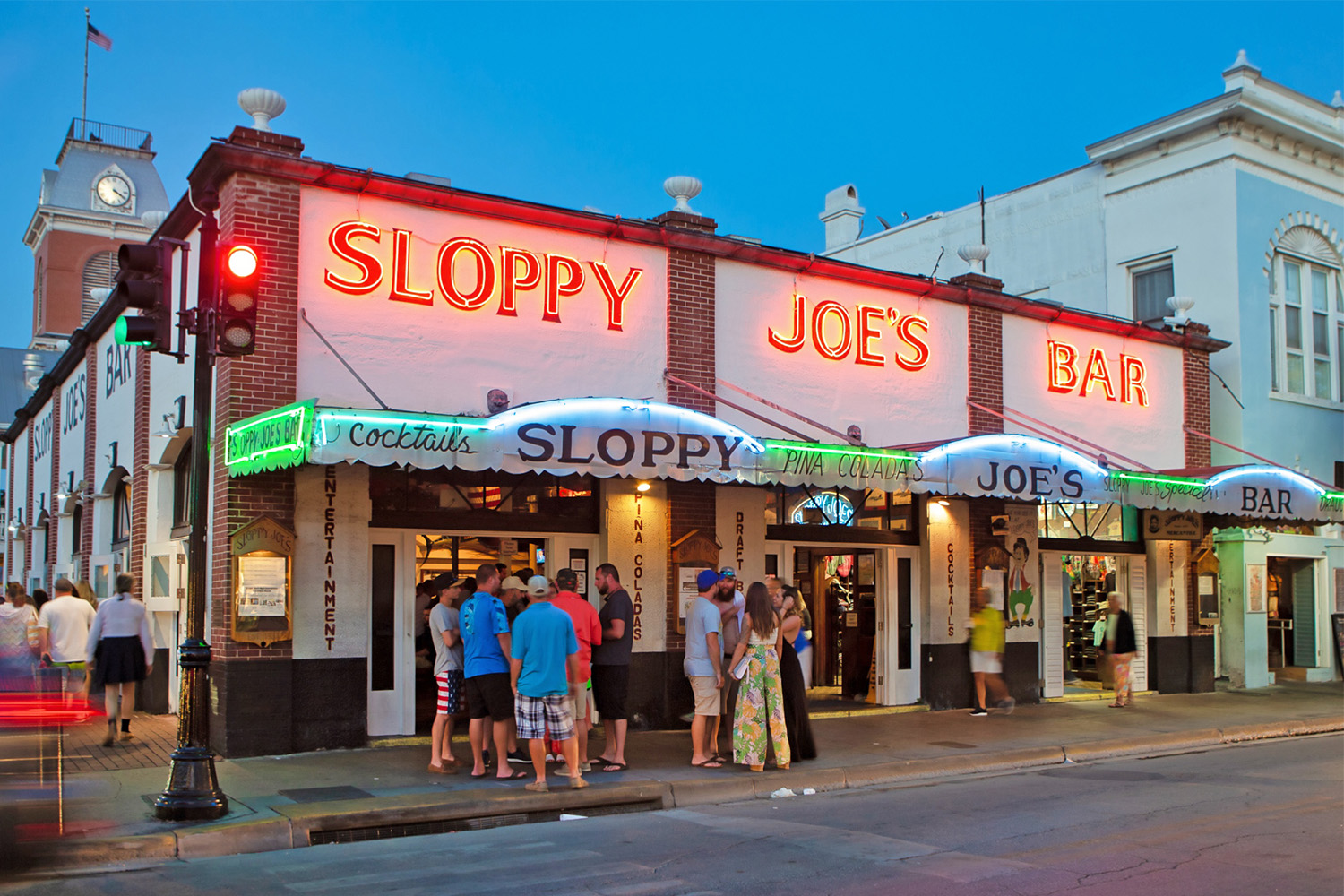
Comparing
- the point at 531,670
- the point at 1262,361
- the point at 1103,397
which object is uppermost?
the point at 1262,361

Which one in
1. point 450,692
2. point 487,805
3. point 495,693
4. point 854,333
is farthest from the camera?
point 854,333

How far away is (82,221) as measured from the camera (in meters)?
50.1

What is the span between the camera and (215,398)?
12148 millimetres

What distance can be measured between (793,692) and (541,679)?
3.10 m

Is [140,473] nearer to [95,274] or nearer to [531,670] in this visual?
[531,670]

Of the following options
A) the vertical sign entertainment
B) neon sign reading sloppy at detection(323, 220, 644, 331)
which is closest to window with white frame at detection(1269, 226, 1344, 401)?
neon sign reading sloppy at detection(323, 220, 644, 331)

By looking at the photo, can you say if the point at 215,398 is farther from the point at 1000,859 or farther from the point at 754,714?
the point at 1000,859

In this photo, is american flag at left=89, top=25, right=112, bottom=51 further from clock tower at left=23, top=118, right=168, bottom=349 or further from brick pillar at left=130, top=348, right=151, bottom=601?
brick pillar at left=130, top=348, right=151, bottom=601

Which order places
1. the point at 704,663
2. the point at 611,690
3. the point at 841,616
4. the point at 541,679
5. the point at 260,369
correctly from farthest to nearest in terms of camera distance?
the point at 841,616
the point at 260,369
the point at 704,663
the point at 611,690
the point at 541,679

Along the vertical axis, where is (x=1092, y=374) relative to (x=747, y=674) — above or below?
above

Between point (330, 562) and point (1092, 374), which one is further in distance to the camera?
point (1092, 374)

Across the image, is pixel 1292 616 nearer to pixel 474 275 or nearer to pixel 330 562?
pixel 474 275

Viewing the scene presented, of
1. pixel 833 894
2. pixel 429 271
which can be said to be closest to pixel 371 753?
pixel 429 271

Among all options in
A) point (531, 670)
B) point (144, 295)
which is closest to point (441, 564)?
point (531, 670)
